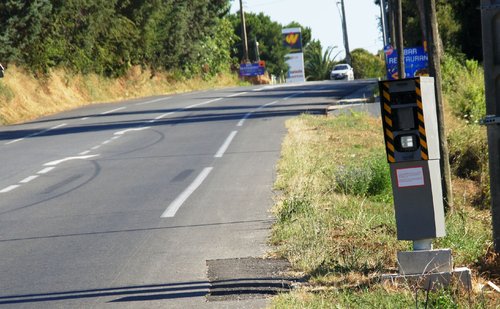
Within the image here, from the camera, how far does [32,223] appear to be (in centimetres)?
1274

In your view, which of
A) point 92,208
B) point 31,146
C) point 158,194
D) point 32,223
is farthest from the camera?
point 31,146

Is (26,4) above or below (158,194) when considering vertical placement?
above

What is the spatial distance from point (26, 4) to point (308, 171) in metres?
25.6

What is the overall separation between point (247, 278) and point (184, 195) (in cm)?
608

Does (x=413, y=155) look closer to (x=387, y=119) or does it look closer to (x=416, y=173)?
(x=416, y=173)

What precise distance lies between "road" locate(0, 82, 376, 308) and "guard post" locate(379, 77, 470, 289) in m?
1.42

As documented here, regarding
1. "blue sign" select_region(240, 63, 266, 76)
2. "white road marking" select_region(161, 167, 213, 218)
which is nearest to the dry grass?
"blue sign" select_region(240, 63, 266, 76)

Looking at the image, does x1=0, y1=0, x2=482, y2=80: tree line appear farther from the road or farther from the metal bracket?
the metal bracket

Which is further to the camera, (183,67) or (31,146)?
(183,67)

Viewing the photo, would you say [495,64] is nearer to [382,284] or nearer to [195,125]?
[382,284]

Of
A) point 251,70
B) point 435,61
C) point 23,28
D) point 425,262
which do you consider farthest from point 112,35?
point 425,262

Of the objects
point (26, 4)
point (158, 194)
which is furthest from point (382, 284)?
point (26, 4)

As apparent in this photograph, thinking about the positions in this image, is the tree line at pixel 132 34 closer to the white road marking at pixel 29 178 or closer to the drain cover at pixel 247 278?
the white road marking at pixel 29 178

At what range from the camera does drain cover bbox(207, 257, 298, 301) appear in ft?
26.7
